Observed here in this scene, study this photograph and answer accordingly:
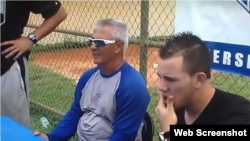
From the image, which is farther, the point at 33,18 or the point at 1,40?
the point at 33,18

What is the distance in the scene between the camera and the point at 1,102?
3152 millimetres

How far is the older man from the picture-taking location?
9.32 ft

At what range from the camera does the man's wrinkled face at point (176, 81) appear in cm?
206

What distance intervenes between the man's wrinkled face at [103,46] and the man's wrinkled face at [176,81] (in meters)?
0.90

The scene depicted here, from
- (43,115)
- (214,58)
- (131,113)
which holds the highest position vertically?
(214,58)

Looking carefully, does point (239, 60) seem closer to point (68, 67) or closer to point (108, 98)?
point (108, 98)

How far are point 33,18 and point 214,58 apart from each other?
4.17 m

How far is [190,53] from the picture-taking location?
2.10 metres

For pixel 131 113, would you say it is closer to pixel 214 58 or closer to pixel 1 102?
pixel 214 58

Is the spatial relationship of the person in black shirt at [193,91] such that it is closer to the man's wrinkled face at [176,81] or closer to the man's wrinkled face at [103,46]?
the man's wrinkled face at [176,81]

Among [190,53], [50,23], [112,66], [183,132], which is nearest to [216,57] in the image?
[112,66]

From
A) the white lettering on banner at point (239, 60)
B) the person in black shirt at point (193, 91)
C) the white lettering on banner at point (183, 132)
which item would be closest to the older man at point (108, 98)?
the white lettering on banner at point (239, 60)

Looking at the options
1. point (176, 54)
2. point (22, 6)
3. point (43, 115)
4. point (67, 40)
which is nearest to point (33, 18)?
point (67, 40)

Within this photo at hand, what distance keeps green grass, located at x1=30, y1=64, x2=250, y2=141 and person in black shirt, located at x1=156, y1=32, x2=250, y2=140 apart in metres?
2.49
